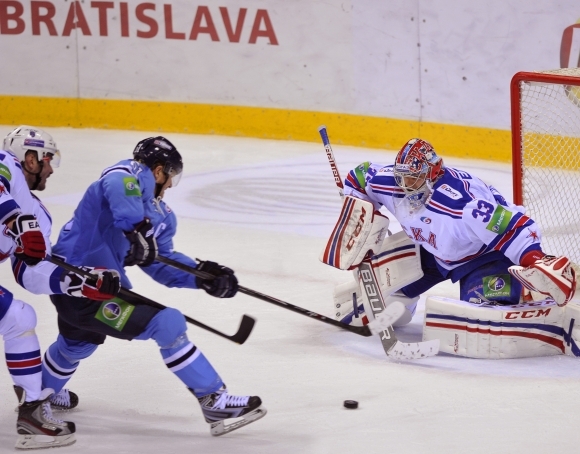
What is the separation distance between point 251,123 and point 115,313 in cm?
552

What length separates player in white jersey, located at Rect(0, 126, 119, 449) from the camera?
3.20 metres

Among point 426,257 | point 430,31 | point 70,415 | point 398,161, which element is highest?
point 430,31

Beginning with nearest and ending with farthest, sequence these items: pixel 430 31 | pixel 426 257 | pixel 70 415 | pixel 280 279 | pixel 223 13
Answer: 1. pixel 70 415
2. pixel 426 257
3. pixel 280 279
4. pixel 430 31
5. pixel 223 13

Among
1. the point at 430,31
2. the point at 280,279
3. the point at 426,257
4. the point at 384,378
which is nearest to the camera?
the point at 384,378

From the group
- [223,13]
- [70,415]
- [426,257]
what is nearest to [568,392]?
[426,257]

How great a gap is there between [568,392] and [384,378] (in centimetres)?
63

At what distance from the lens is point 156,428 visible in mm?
3523

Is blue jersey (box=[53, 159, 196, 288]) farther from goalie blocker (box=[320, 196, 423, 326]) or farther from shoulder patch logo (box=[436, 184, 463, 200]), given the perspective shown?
shoulder patch logo (box=[436, 184, 463, 200])

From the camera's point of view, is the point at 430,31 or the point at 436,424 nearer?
the point at 436,424

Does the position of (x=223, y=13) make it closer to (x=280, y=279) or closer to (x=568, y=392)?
(x=280, y=279)

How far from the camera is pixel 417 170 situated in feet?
13.4

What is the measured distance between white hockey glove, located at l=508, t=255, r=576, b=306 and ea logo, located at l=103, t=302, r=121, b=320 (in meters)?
1.45

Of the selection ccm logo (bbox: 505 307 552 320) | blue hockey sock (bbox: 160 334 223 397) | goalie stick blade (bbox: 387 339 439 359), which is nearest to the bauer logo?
blue hockey sock (bbox: 160 334 223 397)

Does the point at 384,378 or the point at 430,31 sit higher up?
the point at 430,31
